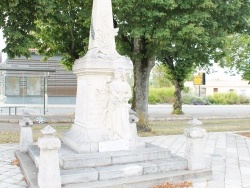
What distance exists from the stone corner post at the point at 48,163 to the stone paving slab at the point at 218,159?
37.6 inches

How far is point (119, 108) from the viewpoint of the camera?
6.54 metres

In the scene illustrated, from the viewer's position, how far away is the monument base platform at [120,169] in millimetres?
5516

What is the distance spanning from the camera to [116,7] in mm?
11023

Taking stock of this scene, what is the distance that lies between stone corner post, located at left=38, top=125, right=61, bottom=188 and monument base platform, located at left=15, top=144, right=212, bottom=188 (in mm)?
283

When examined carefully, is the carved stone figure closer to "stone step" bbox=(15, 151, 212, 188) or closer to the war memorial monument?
the war memorial monument

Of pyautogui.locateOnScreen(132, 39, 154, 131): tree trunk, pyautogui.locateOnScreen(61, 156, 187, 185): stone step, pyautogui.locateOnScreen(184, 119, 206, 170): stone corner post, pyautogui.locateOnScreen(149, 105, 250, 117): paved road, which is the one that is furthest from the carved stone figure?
pyautogui.locateOnScreen(149, 105, 250, 117): paved road

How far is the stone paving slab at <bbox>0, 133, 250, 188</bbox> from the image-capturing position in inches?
240

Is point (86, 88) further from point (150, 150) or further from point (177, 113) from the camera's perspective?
point (177, 113)

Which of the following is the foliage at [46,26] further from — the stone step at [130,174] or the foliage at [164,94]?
the foliage at [164,94]

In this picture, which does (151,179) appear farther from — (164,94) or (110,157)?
(164,94)

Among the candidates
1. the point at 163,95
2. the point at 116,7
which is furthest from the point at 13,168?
the point at 163,95

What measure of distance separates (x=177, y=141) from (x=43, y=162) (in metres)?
6.39

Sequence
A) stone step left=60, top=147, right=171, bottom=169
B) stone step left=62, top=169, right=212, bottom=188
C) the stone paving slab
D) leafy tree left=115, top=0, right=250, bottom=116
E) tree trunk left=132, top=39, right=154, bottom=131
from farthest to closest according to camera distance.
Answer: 1. tree trunk left=132, top=39, right=154, bottom=131
2. leafy tree left=115, top=0, right=250, bottom=116
3. the stone paving slab
4. stone step left=60, top=147, right=171, bottom=169
5. stone step left=62, top=169, right=212, bottom=188

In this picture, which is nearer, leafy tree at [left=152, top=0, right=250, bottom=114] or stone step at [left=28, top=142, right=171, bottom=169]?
stone step at [left=28, top=142, right=171, bottom=169]
